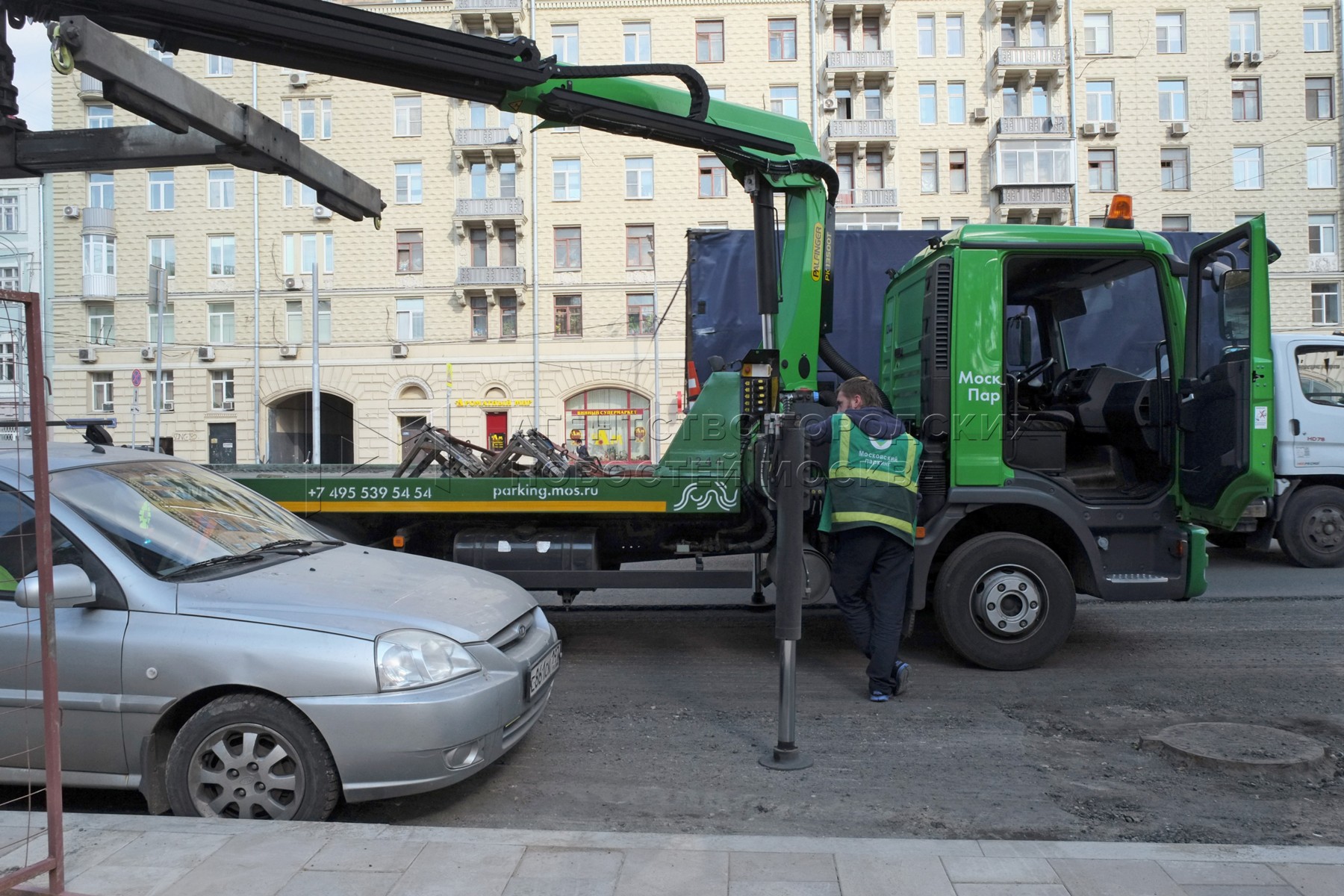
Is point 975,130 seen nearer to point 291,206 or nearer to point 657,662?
point 291,206

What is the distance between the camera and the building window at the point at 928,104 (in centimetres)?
3553

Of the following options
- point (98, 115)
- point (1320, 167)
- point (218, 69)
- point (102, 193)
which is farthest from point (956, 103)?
point (98, 115)

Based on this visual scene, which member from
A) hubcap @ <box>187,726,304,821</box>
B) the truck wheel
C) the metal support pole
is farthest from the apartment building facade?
hubcap @ <box>187,726,304,821</box>

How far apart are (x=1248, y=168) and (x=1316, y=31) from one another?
5.77m

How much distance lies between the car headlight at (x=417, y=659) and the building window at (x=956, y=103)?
36.1 meters

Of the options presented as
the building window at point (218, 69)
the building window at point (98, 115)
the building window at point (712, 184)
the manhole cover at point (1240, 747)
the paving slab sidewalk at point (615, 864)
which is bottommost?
the manhole cover at point (1240, 747)

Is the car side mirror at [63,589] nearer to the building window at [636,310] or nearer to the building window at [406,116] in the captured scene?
the building window at [636,310]

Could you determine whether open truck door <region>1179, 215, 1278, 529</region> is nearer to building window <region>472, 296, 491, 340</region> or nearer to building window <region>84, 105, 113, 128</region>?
building window <region>472, 296, 491, 340</region>

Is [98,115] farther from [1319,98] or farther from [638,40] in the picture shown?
[1319,98]

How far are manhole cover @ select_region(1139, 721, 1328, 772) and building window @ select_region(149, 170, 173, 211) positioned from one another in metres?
40.3

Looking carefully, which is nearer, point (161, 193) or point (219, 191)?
point (219, 191)

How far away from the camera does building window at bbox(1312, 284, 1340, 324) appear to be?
3488 cm

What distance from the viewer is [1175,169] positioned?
3531 centimetres

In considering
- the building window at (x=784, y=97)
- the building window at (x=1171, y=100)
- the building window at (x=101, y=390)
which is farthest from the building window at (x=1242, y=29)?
the building window at (x=101, y=390)
